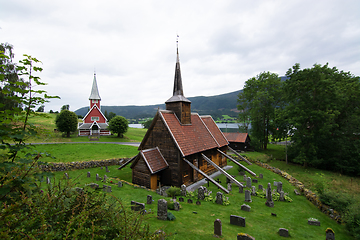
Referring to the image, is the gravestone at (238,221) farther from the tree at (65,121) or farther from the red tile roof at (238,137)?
the tree at (65,121)

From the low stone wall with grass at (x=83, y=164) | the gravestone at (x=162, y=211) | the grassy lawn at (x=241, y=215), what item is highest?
the gravestone at (x=162, y=211)

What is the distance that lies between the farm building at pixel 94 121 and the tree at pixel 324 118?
43.6 metres

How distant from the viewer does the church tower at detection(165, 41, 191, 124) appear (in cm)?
1867

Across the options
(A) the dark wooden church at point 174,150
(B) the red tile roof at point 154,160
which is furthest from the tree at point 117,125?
(B) the red tile roof at point 154,160

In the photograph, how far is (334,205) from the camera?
11.9 m

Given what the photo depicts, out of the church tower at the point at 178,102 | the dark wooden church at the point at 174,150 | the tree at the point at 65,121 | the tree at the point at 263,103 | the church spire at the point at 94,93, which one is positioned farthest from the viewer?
the church spire at the point at 94,93

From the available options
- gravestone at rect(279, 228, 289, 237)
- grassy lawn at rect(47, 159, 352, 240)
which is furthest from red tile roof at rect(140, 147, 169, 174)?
gravestone at rect(279, 228, 289, 237)

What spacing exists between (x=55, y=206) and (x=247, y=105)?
4441 cm

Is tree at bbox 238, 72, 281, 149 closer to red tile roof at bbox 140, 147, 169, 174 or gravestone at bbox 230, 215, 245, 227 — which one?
red tile roof at bbox 140, 147, 169, 174

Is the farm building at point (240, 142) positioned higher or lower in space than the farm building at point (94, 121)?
lower

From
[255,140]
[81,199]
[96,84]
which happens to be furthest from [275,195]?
[96,84]

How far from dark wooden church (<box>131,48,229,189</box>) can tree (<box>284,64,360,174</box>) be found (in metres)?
17.1

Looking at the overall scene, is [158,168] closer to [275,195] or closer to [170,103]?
[170,103]

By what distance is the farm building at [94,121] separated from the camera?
4334 cm
